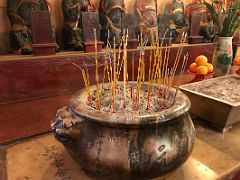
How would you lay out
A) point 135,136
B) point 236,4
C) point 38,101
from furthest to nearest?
point 236,4
point 38,101
point 135,136

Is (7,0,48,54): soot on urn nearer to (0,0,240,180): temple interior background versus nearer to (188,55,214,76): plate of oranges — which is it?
(0,0,240,180): temple interior background

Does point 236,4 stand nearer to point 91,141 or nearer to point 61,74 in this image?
point 61,74

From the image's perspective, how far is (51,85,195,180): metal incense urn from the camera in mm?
538

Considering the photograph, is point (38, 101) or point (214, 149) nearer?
point (214, 149)

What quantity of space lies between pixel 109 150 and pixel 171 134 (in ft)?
0.54

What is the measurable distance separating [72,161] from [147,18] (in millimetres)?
1103

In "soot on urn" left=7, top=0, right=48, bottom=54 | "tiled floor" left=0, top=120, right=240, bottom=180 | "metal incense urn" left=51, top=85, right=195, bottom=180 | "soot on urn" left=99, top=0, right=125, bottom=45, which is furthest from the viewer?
"soot on urn" left=99, top=0, right=125, bottom=45

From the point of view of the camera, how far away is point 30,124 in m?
0.91

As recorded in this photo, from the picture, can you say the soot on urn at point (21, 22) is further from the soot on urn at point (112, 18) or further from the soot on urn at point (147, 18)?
the soot on urn at point (147, 18)

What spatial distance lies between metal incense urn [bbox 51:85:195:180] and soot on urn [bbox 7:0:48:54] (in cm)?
73

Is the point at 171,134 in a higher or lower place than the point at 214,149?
higher

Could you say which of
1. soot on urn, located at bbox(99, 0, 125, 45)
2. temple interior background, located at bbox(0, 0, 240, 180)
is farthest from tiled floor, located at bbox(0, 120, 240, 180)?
soot on urn, located at bbox(99, 0, 125, 45)

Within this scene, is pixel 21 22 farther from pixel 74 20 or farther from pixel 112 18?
pixel 112 18

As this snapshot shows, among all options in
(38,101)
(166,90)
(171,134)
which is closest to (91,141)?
(171,134)
